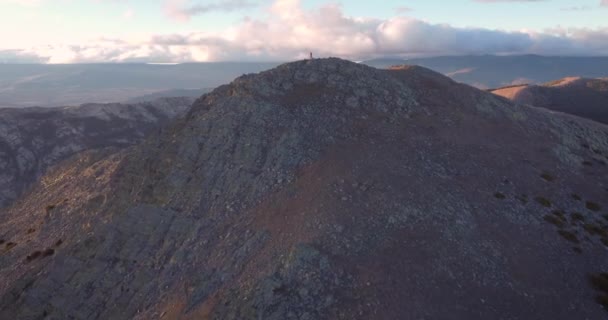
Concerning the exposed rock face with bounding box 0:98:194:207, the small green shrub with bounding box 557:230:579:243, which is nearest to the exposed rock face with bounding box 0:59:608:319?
the small green shrub with bounding box 557:230:579:243

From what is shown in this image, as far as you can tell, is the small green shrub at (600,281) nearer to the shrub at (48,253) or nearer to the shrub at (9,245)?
the shrub at (48,253)

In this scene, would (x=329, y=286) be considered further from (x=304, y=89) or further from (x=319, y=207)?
(x=304, y=89)

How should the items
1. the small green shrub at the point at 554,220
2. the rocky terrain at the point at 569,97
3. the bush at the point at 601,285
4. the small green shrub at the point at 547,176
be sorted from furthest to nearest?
the rocky terrain at the point at 569,97 < the small green shrub at the point at 547,176 < the small green shrub at the point at 554,220 < the bush at the point at 601,285

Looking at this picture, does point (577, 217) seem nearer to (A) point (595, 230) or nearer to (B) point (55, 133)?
(A) point (595, 230)

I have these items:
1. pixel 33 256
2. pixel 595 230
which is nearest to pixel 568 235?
pixel 595 230

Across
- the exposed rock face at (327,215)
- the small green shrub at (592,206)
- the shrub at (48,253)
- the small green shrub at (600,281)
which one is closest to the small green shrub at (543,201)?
the exposed rock face at (327,215)

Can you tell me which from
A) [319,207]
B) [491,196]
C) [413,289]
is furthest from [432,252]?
[491,196]

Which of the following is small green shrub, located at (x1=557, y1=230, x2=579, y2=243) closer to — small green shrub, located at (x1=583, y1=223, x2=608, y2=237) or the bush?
small green shrub, located at (x1=583, y1=223, x2=608, y2=237)
